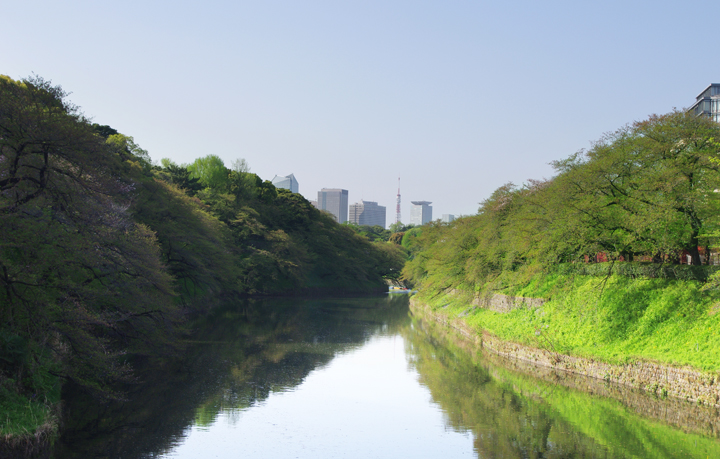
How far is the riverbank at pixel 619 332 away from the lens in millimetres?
17656

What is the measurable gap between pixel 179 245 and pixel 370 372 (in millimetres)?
19266

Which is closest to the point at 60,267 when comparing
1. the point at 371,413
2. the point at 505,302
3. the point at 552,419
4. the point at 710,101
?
the point at 371,413

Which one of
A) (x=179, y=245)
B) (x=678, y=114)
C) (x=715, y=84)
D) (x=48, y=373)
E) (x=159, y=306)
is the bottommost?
(x=48, y=373)

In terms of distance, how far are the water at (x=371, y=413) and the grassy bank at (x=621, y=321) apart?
161cm

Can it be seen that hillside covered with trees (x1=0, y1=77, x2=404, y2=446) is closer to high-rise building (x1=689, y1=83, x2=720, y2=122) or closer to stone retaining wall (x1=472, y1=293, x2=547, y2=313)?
stone retaining wall (x1=472, y1=293, x2=547, y2=313)

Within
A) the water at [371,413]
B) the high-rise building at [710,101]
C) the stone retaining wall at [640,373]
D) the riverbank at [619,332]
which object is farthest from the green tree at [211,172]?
the high-rise building at [710,101]

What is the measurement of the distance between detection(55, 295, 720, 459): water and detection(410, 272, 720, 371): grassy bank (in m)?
1.61

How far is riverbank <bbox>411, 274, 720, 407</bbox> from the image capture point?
17.7 metres

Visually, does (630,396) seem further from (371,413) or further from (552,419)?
(371,413)

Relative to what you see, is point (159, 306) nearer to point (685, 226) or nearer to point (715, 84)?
point (685, 226)

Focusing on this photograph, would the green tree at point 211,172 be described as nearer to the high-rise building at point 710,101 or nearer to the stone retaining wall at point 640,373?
the stone retaining wall at point 640,373

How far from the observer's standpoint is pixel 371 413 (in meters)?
17.8

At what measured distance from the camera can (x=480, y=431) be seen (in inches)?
616

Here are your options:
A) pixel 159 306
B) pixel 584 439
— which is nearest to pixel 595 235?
pixel 584 439
